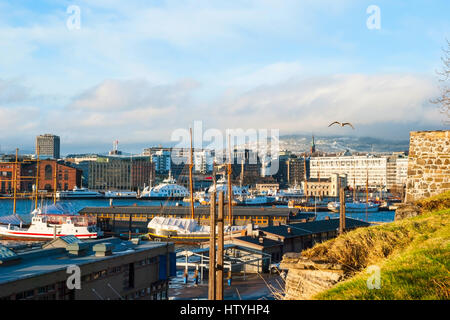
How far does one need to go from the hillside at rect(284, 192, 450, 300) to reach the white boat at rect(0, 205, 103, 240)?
41.6m

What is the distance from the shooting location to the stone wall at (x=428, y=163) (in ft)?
39.2

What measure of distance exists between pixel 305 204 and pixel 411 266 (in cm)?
9624

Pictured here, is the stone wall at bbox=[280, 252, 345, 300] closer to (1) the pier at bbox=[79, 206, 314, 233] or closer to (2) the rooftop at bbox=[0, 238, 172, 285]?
(2) the rooftop at bbox=[0, 238, 172, 285]

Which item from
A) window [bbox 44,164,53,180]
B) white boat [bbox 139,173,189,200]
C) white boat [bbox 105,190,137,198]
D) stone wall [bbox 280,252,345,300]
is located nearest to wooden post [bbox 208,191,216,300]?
stone wall [bbox 280,252,345,300]

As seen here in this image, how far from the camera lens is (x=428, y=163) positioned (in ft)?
39.7

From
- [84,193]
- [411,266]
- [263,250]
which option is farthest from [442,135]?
[84,193]

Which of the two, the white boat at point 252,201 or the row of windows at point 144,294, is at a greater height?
the row of windows at point 144,294

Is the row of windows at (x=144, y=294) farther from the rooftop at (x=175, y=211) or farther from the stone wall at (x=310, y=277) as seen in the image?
the rooftop at (x=175, y=211)

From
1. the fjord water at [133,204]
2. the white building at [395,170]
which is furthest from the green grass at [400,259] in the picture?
the white building at [395,170]

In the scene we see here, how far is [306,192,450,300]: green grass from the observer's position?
13.4 ft

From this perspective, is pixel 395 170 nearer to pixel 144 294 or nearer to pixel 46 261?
pixel 144 294

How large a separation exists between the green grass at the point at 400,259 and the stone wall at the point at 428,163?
3649mm

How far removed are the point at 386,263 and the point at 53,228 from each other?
4590cm

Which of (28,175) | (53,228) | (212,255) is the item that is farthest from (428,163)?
(28,175)
